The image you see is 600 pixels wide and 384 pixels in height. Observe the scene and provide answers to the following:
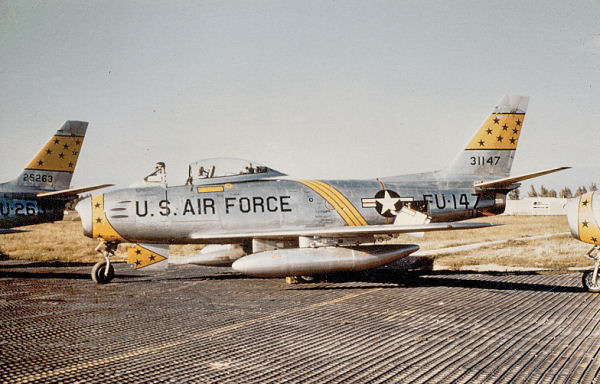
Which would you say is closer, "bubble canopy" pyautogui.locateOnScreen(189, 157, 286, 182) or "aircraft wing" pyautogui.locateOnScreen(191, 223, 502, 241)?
"aircraft wing" pyautogui.locateOnScreen(191, 223, 502, 241)

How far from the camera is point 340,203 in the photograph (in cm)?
1219

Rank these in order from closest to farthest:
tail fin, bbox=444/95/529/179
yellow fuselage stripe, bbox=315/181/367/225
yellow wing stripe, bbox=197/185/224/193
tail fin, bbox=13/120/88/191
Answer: yellow wing stripe, bbox=197/185/224/193 → yellow fuselage stripe, bbox=315/181/367/225 → tail fin, bbox=444/95/529/179 → tail fin, bbox=13/120/88/191

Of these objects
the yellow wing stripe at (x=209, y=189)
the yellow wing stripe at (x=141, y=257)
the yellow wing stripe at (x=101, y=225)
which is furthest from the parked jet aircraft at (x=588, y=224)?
the yellow wing stripe at (x=101, y=225)

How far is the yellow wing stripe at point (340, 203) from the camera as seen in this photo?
12109mm

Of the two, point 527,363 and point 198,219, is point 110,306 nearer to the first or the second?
point 198,219

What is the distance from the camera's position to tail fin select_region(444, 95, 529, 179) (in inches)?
547

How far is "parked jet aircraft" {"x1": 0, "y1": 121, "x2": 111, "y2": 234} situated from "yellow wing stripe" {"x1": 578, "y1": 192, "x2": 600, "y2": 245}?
543 inches

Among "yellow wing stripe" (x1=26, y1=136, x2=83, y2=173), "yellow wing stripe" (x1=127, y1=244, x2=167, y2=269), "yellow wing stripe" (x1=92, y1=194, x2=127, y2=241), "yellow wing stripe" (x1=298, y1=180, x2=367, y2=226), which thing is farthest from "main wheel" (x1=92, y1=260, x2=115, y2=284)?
"yellow wing stripe" (x1=26, y1=136, x2=83, y2=173)

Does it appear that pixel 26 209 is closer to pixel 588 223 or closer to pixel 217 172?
pixel 217 172

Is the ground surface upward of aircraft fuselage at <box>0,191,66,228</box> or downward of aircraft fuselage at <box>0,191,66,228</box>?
downward

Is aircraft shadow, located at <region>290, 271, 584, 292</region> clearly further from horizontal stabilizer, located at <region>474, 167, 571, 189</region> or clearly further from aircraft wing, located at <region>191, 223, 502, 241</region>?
A: horizontal stabilizer, located at <region>474, 167, 571, 189</region>

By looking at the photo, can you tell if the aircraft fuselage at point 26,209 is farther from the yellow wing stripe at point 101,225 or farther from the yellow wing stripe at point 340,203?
the yellow wing stripe at point 340,203

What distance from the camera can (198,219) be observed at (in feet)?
37.0

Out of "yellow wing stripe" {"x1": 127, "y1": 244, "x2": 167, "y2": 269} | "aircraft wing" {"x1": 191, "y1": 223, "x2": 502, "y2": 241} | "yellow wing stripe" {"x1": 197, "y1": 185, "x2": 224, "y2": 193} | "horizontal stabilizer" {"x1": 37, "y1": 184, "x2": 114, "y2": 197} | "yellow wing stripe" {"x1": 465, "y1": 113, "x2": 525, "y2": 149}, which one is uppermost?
"yellow wing stripe" {"x1": 465, "y1": 113, "x2": 525, "y2": 149}
